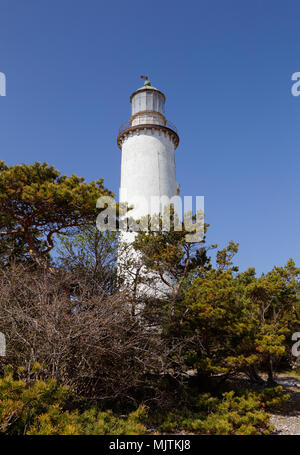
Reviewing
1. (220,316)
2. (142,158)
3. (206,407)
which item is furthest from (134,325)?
(142,158)

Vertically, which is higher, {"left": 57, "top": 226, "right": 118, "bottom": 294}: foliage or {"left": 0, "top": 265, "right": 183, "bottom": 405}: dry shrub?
{"left": 57, "top": 226, "right": 118, "bottom": 294}: foliage

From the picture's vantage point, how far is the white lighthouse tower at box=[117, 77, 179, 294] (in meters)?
17.8

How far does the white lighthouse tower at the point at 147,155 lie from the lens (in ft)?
58.5

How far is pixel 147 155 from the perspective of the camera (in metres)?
18.5

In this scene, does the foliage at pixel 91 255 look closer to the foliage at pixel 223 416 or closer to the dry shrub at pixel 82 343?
the dry shrub at pixel 82 343

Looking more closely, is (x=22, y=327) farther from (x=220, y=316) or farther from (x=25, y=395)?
(x=220, y=316)

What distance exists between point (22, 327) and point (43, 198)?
5255 millimetres

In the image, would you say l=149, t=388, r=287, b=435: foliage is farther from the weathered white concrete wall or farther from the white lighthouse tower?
the weathered white concrete wall

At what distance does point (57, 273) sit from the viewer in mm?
9609
